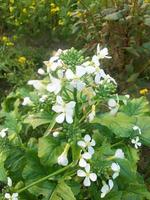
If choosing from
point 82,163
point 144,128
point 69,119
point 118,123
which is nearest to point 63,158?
point 82,163

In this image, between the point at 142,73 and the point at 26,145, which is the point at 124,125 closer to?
the point at 26,145

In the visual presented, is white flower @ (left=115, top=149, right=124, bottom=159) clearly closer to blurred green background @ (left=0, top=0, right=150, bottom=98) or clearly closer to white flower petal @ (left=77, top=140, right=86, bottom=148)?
white flower petal @ (left=77, top=140, right=86, bottom=148)

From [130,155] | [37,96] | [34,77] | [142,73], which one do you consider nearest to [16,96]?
[37,96]

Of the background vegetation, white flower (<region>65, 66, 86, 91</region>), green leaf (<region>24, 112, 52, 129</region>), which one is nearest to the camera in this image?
white flower (<region>65, 66, 86, 91</region>)

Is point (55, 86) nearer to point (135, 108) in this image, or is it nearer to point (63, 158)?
point (63, 158)

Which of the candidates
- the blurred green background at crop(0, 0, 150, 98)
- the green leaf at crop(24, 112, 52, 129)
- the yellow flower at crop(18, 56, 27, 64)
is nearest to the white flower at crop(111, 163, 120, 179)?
the green leaf at crop(24, 112, 52, 129)

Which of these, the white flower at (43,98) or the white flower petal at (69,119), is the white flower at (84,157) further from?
the white flower at (43,98)
